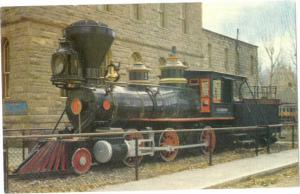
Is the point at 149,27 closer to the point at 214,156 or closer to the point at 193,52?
the point at 193,52

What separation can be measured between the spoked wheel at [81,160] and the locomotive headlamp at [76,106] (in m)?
0.91

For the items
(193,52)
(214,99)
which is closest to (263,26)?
(214,99)

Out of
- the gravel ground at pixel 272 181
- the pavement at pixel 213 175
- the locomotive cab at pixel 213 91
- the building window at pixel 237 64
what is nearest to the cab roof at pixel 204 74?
the locomotive cab at pixel 213 91

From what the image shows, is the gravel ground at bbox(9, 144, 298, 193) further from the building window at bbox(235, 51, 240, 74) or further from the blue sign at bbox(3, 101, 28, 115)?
the building window at bbox(235, 51, 240, 74)

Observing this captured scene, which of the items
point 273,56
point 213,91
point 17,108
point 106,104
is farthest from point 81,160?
point 213,91

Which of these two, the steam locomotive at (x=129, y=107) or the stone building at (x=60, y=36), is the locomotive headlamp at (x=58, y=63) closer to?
the steam locomotive at (x=129, y=107)

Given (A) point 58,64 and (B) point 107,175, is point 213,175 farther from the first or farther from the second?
(A) point 58,64

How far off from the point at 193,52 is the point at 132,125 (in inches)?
290

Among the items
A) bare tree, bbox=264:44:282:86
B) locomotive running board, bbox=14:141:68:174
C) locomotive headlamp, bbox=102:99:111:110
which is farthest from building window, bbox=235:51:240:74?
locomotive running board, bbox=14:141:68:174

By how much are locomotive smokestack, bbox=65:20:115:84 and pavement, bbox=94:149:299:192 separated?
7.84 feet

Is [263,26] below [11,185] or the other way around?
the other way around

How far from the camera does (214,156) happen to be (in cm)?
1113

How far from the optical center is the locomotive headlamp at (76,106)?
905 cm

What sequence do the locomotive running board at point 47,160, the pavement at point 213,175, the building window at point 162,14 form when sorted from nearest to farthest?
the pavement at point 213,175 → the locomotive running board at point 47,160 → the building window at point 162,14
